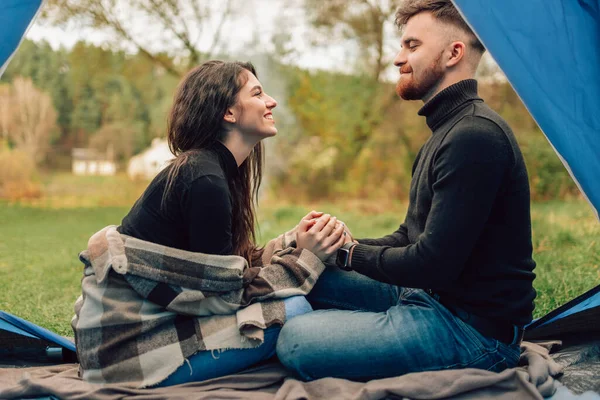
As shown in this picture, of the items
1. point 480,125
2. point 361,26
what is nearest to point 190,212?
point 480,125

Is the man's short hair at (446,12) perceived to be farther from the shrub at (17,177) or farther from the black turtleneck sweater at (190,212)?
the shrub at (17,177)

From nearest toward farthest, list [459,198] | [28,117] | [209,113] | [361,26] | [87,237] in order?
[459,198] → [209,113] → [87,237] → [28,117] → [361,26]

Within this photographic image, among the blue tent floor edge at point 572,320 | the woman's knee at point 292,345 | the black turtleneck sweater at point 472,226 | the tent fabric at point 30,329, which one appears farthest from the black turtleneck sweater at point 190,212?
the blue tent floor edge at point 572,320

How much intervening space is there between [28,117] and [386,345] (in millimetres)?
7530

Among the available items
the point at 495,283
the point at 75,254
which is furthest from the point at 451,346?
the point at 75,254

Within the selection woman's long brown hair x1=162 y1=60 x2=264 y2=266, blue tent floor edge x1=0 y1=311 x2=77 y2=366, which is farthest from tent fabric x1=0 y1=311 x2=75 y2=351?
woman's long brown hair x1=162 y1=60 x2=264 y2=266

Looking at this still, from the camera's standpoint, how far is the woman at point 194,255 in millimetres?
2092

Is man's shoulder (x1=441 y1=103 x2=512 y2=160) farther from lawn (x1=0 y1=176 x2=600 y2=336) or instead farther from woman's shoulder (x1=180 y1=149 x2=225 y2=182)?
lawn (x1=0 y1=176 x2=600 y2=336)

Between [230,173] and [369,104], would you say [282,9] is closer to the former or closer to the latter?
[369,104]

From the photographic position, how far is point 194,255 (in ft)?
7.02

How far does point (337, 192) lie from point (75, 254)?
4922 mm

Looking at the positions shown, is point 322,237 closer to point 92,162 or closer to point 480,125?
point 480,125

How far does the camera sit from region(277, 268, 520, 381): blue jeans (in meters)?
2.03

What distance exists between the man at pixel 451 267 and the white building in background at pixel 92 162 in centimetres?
693
